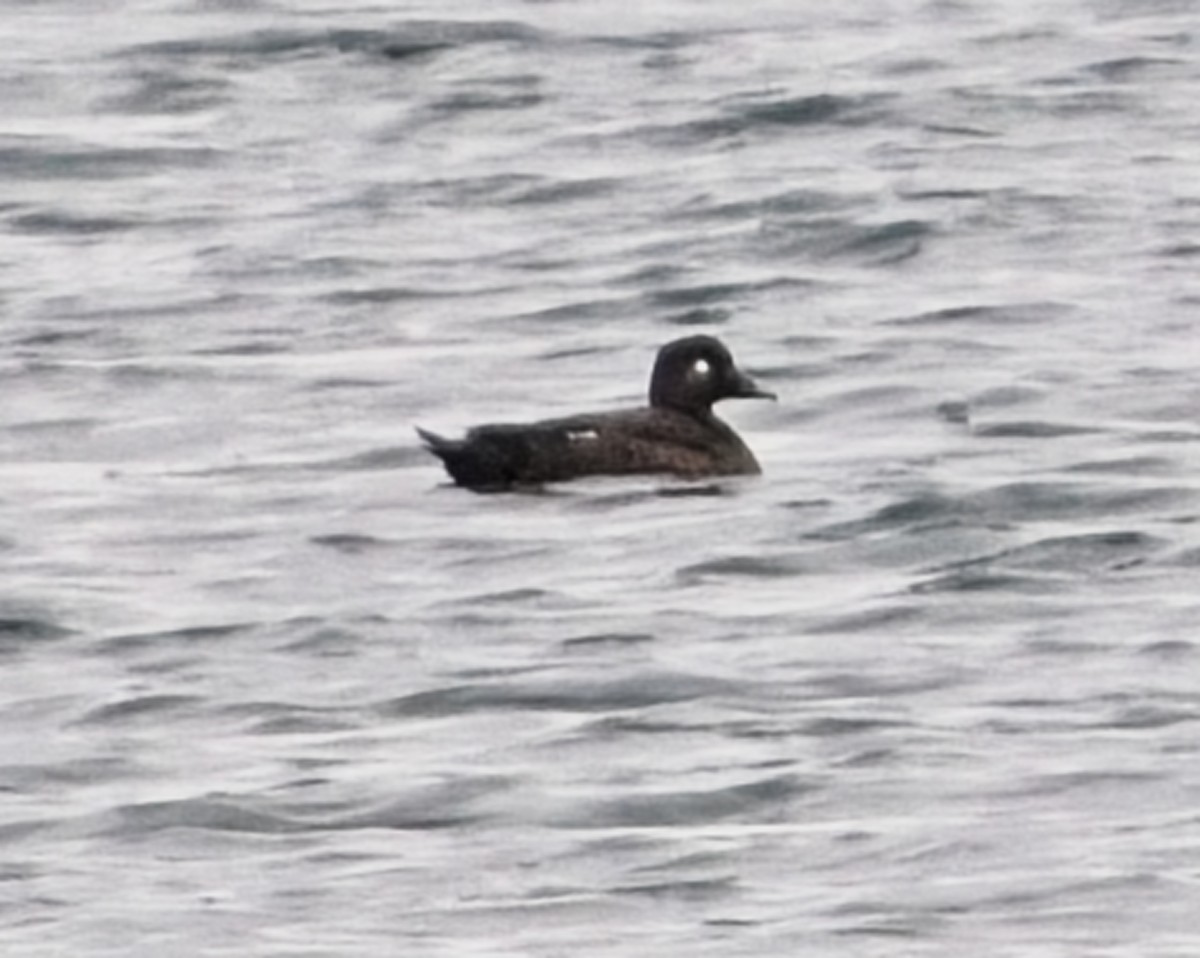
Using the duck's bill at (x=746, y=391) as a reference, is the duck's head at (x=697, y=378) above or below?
above

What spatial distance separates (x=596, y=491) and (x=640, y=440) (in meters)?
0.35

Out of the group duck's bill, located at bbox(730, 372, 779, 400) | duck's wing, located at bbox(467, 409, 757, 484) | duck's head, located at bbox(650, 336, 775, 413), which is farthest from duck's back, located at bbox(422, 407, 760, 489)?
duck's bill, located at bbox(730, 372, 779, 400)

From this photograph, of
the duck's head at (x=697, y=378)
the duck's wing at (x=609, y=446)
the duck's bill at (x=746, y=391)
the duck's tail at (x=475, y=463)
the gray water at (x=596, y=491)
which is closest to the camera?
the gray water at (x=596, y=491)

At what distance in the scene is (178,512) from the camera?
1864 cm

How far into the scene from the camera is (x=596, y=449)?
19.1 meters

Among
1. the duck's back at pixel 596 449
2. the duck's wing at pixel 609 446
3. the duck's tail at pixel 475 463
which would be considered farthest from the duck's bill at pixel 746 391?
the duck's tail at pixel 475 463

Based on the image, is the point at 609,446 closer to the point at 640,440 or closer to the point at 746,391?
the point at 640,440

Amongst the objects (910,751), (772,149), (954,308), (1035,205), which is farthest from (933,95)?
(910,751)

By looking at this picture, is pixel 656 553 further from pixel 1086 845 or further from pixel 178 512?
pixel 1086 845

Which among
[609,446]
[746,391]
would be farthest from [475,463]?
[746,391]

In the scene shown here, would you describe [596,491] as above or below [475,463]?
below

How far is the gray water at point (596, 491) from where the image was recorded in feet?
41.2

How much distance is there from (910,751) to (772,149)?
1495 centimetres

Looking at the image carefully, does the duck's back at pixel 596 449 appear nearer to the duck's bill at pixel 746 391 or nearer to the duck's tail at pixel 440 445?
the duck's tail at pixel 440 445
